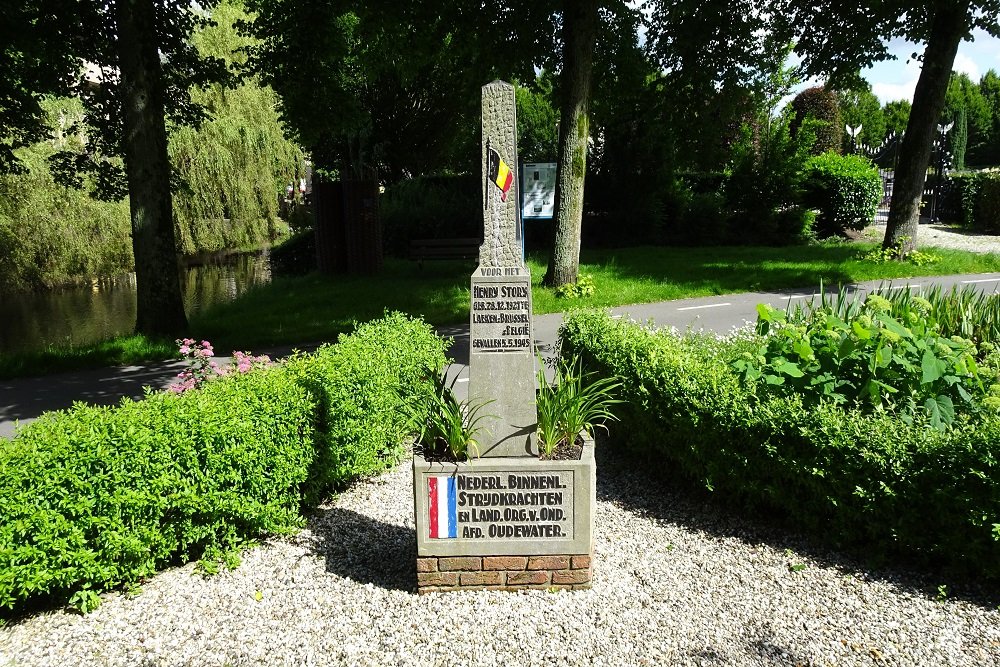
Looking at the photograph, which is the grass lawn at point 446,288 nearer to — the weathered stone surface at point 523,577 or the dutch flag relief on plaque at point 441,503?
the dutch flag relief on plaque at point 441,503

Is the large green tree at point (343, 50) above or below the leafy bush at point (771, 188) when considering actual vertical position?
above

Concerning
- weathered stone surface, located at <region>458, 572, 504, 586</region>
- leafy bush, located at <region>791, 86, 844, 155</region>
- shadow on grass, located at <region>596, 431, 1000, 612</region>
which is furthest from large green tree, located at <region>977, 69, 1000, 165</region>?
weathered stone surface, located at <region>458, 572, 504, 586</region>

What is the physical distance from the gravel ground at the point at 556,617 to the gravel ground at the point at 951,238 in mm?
19922

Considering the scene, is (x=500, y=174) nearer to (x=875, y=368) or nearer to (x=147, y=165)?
(x=875, y=368)

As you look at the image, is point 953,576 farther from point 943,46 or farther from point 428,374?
point 943,46

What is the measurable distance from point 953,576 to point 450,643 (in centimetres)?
305

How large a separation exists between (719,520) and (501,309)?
234cm

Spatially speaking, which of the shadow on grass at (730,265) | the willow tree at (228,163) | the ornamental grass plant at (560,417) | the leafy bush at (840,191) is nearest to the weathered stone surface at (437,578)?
the ornamental grass plant at (560,417)

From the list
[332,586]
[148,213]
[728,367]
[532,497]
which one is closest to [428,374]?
[532,497]

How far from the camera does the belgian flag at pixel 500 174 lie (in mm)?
4660

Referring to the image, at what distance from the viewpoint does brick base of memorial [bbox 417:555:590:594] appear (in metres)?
4.66

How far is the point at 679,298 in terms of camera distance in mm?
15344

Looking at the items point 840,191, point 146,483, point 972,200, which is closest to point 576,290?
point 146,483

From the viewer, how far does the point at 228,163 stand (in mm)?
22750
